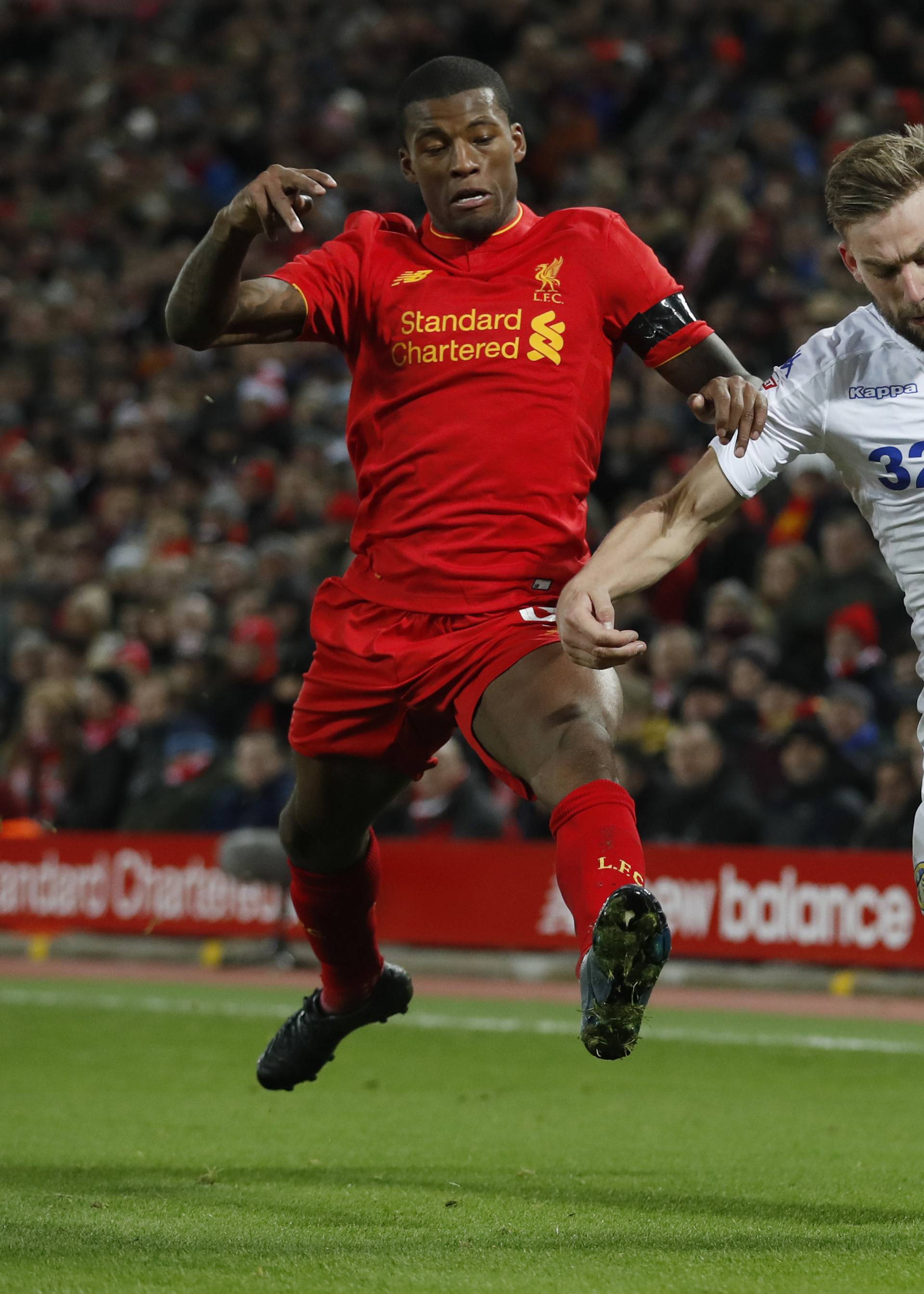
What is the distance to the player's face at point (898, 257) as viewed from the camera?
4492 millimetres

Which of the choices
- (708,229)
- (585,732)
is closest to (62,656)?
(708,229)

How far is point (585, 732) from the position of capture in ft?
15.3

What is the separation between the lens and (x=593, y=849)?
4391 millimetres

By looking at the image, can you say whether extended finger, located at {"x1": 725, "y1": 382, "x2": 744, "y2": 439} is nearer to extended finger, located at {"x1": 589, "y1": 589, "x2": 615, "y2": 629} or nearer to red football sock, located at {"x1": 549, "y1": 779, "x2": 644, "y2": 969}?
extended finger, located at {"x1": 589, "y1": 589, "x2": 615, "y2": 629}

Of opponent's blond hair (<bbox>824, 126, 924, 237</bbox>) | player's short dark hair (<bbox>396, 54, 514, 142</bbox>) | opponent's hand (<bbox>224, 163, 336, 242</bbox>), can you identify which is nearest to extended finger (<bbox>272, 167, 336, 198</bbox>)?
opponent's hand (<bbox>224, 163, 336, 242</bbox>)

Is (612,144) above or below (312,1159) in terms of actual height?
above

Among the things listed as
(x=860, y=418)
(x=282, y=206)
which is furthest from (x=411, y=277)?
(x=860, y=418)

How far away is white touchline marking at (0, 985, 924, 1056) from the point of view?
927 centimetres

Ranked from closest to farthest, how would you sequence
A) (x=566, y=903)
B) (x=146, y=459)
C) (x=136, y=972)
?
(x=566, y=903) → (x=136, y=972) → (x=146, y=459)

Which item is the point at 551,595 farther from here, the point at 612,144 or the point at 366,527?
the point at 612,144

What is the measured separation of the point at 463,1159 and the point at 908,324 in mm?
2923

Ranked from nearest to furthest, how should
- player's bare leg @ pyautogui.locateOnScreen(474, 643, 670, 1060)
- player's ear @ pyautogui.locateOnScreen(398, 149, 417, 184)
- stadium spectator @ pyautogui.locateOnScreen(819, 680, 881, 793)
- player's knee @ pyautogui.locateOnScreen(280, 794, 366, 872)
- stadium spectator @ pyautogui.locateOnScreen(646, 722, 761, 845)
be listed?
player's bare leg @ pyautogui.locateOnScreen(474, 643, 670, 1060), player's ear @ pyautogui.locateOnScreen(398, 149, 417, 184), player's knee @ pyautogui.locateOnScreen(280, 794, 366, 872), stadium spectator @ pyautogui.locateOnScreen(819, 680, 881, 793), stadium spectator @ pyautogui.locateOnScreen(646, 722, 761, 845)

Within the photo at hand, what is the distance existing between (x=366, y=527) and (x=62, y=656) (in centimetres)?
988

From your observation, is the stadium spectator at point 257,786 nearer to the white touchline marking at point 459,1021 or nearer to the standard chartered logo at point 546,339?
the white touchline marking at point 459,1021
